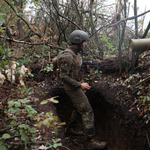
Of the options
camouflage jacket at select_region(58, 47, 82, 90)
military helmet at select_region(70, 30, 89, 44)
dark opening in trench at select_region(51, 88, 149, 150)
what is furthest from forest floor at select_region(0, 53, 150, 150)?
military helmet at select_region(70, 30, 89, 44)

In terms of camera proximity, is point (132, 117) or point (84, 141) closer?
point (132, 117)

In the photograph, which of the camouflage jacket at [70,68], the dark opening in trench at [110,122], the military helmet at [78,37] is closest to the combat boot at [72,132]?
the dark opening in trench at [110,122]

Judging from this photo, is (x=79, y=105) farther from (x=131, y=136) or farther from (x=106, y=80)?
(x=106, y=80)

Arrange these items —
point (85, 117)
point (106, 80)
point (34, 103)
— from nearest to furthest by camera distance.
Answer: point (85, 117)
point (34, 103)
point (106, 80)

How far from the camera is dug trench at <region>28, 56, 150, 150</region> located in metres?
2.67

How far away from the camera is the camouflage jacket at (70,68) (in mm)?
2902

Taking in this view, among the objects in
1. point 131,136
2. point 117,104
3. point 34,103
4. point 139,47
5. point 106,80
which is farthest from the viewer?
point 106,80

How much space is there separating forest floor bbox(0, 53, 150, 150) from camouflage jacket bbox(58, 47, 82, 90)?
66 cm

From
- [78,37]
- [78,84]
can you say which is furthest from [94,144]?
[78,37]

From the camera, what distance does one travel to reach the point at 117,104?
136 inches

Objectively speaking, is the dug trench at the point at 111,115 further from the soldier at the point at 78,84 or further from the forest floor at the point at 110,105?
the soldier at the point at 78,84

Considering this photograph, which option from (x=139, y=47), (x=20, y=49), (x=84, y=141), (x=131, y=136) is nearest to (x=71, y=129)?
(x=84, y=141)

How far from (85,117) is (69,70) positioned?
1089 millimetres

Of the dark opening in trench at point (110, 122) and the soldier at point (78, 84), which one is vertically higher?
the soldier at point (78, 84)
